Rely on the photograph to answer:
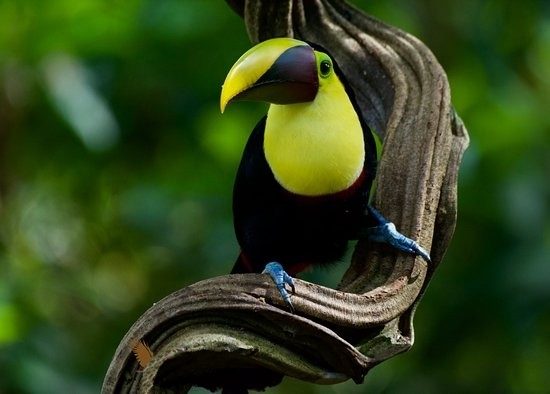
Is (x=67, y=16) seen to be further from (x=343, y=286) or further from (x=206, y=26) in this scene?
(x=343, y=286)

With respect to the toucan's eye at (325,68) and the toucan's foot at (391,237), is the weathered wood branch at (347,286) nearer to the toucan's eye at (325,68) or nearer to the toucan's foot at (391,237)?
the toucan's foot at (391,237)

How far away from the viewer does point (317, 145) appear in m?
2.04

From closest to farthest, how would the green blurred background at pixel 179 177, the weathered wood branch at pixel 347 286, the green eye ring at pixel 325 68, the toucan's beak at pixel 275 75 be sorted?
the weathered wood branch at pixel 347 286, the toucan's beak at pixel 275 75, the green eye ring at pixel 325 68, the green blurred background at pixel 179 177

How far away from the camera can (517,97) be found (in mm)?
3430

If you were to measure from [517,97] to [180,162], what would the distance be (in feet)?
3.65

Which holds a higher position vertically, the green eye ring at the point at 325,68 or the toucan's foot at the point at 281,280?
the green eye ring at the point at 325,68

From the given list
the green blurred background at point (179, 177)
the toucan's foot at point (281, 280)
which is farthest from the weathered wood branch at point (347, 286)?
the green blurred background at point (179, 177)

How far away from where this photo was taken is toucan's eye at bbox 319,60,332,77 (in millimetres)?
2085

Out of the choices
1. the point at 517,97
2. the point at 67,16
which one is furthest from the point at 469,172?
the point at 67,16

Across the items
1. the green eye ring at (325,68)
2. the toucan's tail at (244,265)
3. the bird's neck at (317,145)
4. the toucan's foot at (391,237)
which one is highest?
the green eye ring at (325,68)

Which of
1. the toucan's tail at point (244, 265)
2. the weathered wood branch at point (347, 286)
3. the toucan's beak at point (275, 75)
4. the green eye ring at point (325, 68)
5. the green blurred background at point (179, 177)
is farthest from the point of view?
the green blurred background at point (179, 177)

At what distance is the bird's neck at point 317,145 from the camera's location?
2.04 m

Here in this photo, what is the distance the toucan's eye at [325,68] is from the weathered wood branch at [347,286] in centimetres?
17

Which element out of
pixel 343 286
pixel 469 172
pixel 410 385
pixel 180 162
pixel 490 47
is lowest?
pixel 410 385
